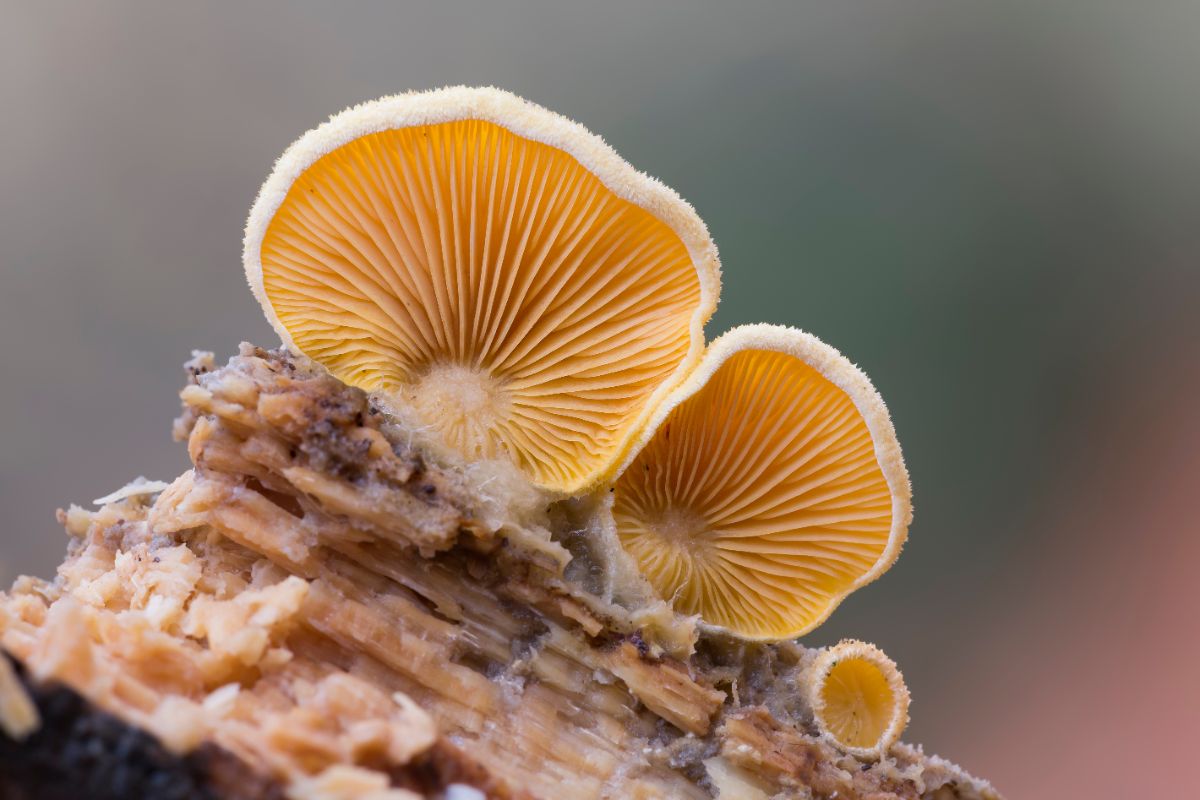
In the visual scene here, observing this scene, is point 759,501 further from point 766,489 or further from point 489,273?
point 489,273

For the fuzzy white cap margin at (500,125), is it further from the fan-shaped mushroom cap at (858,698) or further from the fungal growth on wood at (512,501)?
the fan-shaped mushroom cap at (858,698)

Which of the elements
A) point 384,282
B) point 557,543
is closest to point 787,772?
point 557,543

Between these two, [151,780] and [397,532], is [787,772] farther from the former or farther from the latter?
[151,780]

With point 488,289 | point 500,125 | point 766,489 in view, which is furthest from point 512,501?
point 500,125

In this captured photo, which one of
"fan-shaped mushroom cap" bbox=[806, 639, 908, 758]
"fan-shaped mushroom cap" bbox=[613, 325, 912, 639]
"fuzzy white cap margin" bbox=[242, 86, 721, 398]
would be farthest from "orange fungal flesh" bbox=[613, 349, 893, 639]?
"fuzzy white cap margin" bbox=[242, 86, 721, 398]

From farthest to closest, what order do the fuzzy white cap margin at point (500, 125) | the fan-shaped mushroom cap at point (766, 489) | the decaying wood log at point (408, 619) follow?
the fan-shaped mushroom cap at point (766, 489), the fuzzy white cap margin at point (500, 125), the decaying wood log at point (408, 619)

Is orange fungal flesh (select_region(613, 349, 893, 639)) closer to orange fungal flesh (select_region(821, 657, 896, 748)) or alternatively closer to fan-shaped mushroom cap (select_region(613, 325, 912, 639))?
fan-shaped mushroom cap (select_region(613, 325, 912, 639))

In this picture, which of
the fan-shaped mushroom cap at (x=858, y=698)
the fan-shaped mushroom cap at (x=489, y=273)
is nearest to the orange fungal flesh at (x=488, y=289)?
the fan-shaped mushroom cap at (x=489, y=273)
